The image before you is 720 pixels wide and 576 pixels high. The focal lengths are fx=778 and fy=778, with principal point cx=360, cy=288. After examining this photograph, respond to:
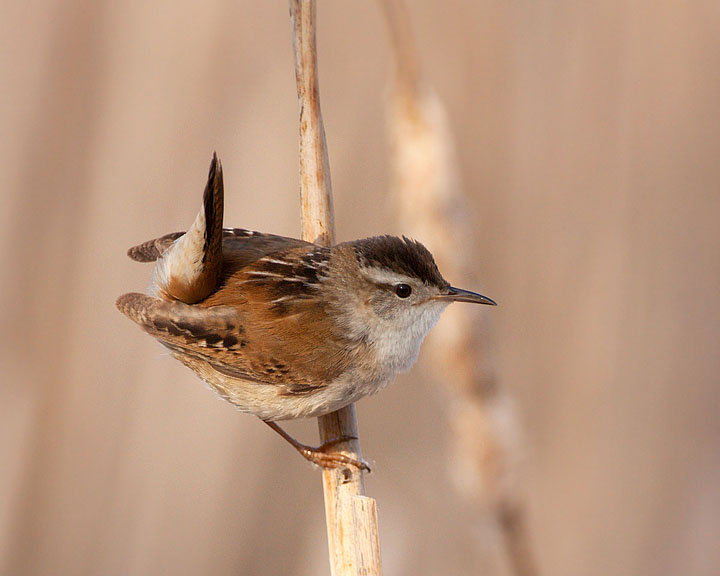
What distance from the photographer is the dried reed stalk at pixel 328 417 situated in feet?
5.99

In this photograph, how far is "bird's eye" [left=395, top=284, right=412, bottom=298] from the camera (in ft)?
7.12

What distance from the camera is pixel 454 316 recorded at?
231 centimetres

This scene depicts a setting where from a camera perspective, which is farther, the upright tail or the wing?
the wing

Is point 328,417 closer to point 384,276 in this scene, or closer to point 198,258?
point 384,276

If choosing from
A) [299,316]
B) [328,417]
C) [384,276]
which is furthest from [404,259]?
[328,417]

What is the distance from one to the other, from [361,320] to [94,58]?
139 cm

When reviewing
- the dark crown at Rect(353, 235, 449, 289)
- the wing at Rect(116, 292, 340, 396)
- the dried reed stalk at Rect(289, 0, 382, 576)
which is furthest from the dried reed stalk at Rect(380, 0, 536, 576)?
the wing at Rect(116, 292, 340, 396)

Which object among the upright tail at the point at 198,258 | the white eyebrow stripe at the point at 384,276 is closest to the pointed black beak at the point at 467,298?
the white eyebrow stripe at the point at 384,276

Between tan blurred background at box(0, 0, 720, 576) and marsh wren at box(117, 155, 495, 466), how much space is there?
62 centimetres

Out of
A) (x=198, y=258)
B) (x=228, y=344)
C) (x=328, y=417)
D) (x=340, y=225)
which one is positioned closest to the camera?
(x=198, y=258)

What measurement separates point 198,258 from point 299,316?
1.06ft

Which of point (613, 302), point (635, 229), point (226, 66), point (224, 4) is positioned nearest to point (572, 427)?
point (613, 302)

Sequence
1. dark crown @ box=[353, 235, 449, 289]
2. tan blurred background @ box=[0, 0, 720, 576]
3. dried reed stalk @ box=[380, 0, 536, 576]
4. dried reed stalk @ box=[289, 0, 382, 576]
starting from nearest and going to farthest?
dried reed stalk @ box=[289, 0, 382, 576] < dried reed stalk @ box=[380, 0, 536, 576] < dark crown @ box=[353, 235, 449, 289] < tan blurred background @ box=[0, 0, 720, 576]

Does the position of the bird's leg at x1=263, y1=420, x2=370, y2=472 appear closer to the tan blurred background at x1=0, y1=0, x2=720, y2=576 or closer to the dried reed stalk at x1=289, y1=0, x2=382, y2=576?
the dried reed stalk at x1=289, y1=0, x2=382, y2=576
